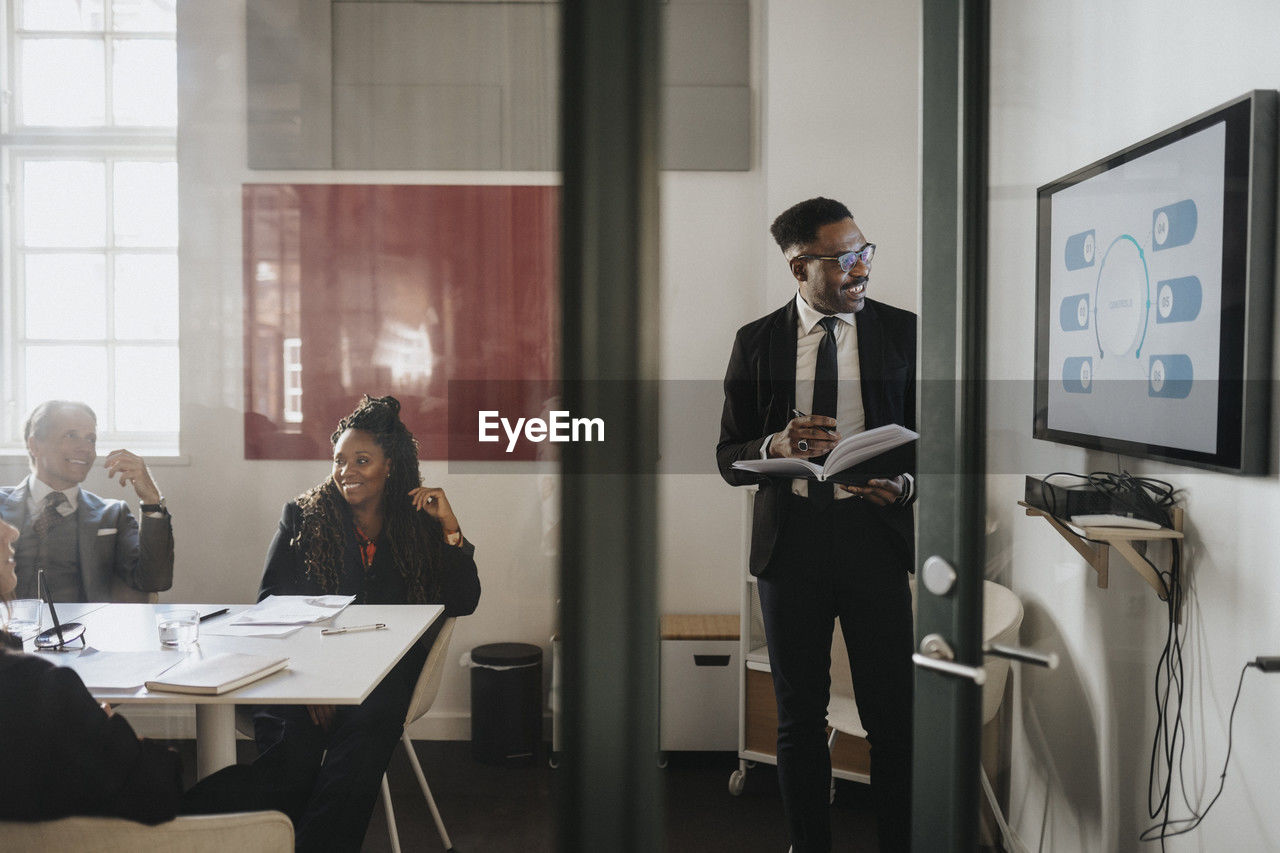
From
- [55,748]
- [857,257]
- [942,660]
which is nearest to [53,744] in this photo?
[55,748]

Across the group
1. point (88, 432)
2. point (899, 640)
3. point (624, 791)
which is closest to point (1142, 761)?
point (899, 640)

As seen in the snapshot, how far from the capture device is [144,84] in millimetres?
1318

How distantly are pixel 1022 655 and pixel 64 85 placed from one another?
1.87 meters

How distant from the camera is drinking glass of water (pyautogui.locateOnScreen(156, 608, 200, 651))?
1366mm

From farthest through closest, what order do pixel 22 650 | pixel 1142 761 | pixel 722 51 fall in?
pixel 1142 761, pixel 722 51, pixel 22 650

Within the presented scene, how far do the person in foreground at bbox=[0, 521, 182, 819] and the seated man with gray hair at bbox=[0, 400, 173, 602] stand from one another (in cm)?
4

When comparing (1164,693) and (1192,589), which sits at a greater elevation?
(1192,589)

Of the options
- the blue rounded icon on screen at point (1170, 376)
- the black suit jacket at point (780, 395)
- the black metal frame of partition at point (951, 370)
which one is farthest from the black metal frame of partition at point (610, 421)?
the blue rounded icon on screen at point (1170, 376)

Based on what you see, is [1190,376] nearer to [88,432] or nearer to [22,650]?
[88,432]

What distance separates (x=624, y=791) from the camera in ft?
5.24

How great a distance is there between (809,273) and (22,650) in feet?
4.76

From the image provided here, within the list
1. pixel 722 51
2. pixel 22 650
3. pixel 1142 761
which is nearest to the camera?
pixel 22 650

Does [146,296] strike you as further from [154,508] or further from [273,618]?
[273,618]

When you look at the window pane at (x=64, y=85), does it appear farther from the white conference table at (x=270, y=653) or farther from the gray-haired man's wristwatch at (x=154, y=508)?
the white conference table at (x=270, y=653)
